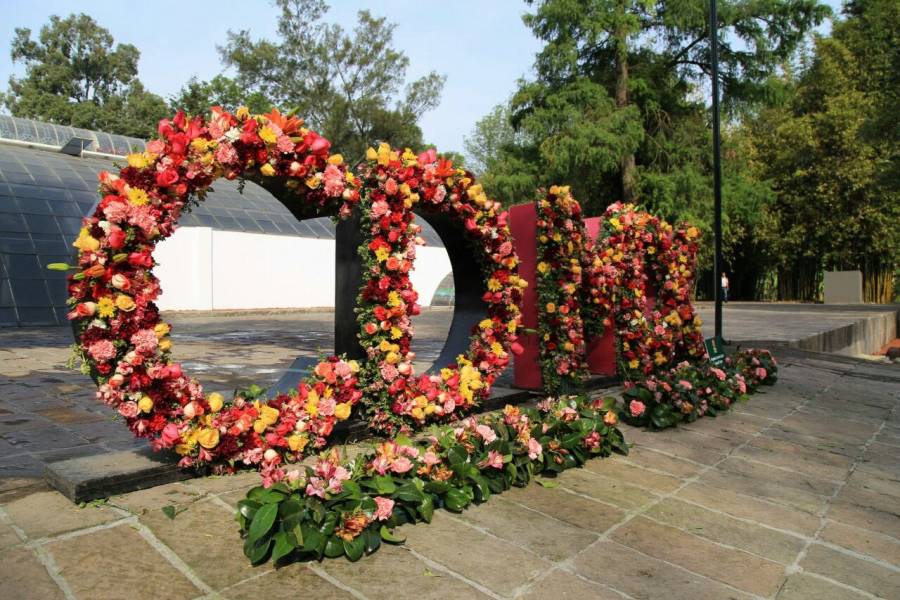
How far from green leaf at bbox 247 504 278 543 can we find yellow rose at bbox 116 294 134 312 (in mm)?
1174

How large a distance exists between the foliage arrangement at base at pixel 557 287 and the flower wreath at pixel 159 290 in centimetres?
177

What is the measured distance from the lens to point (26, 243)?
46.0 ft

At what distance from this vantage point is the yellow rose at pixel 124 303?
300cm

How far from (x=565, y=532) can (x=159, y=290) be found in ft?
7.43

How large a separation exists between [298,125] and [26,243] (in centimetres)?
1330

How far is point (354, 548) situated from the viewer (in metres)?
2.54

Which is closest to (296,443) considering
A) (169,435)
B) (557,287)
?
(169,435)

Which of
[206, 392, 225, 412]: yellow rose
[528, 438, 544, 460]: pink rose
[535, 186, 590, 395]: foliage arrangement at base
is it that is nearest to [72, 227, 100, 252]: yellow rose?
[206, 392, 225, 412]: yellow rose

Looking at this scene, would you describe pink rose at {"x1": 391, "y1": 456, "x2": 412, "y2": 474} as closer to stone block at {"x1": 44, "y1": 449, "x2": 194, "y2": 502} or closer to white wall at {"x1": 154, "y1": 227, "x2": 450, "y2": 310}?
stone block at {"x1": 44, "y1": 449, "x2": 194, "y2": 502}

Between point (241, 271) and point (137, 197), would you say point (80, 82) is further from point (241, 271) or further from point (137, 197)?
point (137, 197)

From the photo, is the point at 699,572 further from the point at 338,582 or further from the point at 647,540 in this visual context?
the point at 338,582

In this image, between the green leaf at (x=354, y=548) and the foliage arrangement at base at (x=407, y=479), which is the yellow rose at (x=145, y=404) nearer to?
the foliage arrangement at base at (x=407, y=479)

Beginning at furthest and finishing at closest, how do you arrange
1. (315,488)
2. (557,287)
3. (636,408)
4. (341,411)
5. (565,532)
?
(557,287), (636,408), (341,411), (565,532), (315,488)

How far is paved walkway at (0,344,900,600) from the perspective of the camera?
7.71 feet
